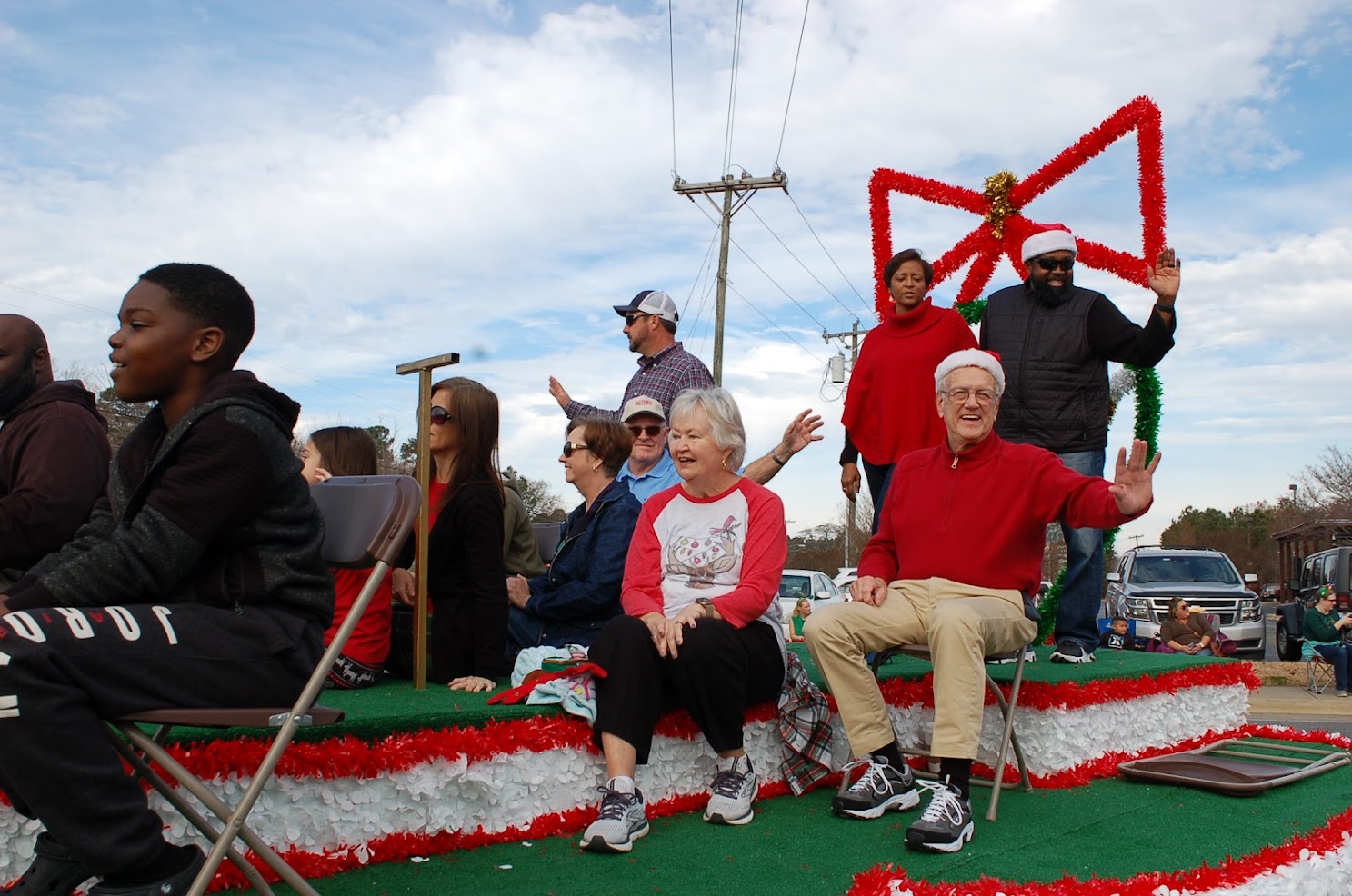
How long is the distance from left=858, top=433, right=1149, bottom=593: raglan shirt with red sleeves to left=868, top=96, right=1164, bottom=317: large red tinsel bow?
268 centimetres

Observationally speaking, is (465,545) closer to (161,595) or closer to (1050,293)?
(161,595)

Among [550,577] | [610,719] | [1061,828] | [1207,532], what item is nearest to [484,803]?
[610,719]

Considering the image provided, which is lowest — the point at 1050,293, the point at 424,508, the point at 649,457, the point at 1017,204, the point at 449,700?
the point at 449,700

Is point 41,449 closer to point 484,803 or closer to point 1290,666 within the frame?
point 484,803

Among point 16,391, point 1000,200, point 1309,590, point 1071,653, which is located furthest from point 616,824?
point 1309,590

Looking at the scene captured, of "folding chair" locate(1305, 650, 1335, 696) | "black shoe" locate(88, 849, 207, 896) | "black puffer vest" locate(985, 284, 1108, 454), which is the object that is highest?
"black puffer vest" locate(985, 284, 1108, 454)

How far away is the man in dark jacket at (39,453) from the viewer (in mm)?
2906

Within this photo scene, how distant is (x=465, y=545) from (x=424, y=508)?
0.22 meters

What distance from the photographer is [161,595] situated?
2.18m

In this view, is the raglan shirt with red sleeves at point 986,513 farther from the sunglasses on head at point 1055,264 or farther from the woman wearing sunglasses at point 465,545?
the sunglasses on head at point 1055,264

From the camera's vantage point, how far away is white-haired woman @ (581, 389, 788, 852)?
344 centimetres

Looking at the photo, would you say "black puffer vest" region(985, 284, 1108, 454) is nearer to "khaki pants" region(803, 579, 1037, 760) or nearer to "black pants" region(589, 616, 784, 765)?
"khaki pants" region(803, 579, 1037, 760)

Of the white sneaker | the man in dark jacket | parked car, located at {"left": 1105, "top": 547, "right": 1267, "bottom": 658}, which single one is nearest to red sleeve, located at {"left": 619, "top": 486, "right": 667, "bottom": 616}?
the white sneaker

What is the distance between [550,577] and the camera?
14.9 feet
